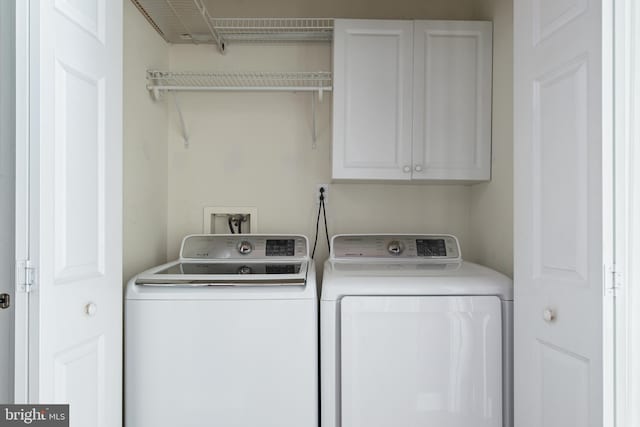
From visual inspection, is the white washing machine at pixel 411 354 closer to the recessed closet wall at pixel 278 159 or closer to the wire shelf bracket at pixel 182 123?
the recessed closet wall at pixel 278 159

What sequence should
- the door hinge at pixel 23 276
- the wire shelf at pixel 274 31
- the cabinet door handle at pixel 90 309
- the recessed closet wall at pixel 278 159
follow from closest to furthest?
the door hinge at pixel 23 276 → the cabinet door handle at pixel 90 309 → the wire shelf at pixel 274 31 → the recessed closet wall at pixel 278 159

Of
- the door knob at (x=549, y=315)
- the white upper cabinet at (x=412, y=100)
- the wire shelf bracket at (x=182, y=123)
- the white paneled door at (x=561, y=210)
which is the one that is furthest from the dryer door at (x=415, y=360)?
the wire shelf bracket at (x=182, y=123)

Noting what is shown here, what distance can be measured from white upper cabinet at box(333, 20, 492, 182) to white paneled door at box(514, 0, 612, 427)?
0.61 metres

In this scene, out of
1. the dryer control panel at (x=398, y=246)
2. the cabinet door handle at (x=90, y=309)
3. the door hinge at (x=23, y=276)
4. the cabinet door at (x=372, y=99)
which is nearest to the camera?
the door hinge at (x=23, y=276)

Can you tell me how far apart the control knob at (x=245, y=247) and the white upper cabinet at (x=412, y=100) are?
553mm

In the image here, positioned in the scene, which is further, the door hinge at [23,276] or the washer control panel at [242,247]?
the washer control panel at [242,247]

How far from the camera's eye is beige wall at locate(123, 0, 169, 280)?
207cm

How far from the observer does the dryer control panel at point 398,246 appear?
238 centimetres

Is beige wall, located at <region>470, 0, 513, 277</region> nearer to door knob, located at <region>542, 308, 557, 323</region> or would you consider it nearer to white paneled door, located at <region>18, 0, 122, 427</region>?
door knob, located at <region>542, 308, 557, 323</region>

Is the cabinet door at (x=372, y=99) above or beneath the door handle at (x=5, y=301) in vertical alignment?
above

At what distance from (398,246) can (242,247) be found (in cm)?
78
